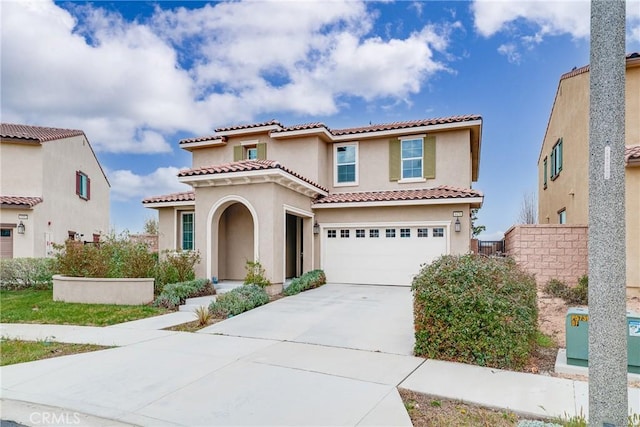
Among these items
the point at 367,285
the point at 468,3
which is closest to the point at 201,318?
the point at 367,285

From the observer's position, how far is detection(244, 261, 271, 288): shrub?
1230 centimetres

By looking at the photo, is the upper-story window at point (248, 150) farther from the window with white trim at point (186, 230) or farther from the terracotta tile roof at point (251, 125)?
the window with white trim at point (186, 230)

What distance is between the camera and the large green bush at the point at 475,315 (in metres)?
6.12

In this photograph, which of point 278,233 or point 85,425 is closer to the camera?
point 85,425

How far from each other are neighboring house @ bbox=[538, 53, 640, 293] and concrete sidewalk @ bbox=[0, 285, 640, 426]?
655cm

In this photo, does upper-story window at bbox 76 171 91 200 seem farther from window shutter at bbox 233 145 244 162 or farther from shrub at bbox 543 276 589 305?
shrub at bbox 543 276 589 305

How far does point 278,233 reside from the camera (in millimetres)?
12992

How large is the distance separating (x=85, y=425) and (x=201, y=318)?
4837mm

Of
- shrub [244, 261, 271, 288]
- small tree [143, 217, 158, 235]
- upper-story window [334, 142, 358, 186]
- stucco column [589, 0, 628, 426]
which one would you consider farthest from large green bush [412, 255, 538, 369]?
small tree [143, 217, 158, 235]

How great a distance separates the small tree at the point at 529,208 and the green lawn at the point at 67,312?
87.9 ft

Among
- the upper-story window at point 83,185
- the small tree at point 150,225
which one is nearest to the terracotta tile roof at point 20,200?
the upper-story window at point 83,185

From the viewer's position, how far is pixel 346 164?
17.3 m

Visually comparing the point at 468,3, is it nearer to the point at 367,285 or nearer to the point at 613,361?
the point at 367,285

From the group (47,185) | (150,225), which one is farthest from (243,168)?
(150,225)
